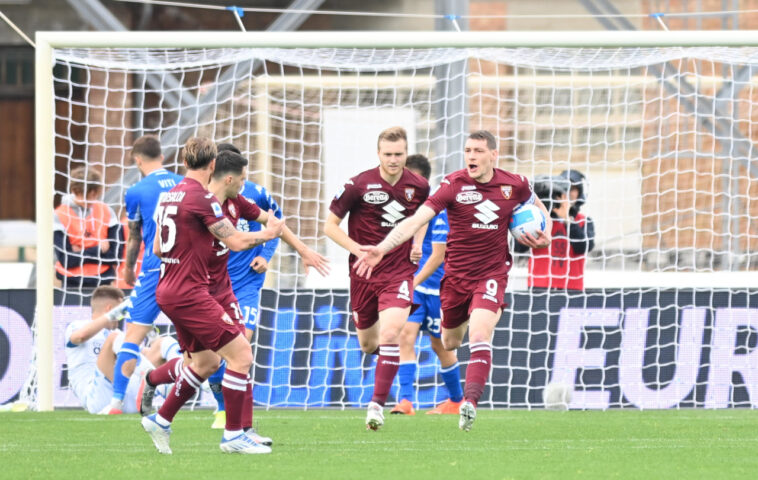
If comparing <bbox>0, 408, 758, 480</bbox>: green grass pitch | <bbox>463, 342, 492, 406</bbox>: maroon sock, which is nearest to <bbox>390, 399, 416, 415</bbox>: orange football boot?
<bbox>0, 408, 758, 480</bbox>: green grass pitch

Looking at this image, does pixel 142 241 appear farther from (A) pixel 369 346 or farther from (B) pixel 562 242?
(B) pixel 562 242

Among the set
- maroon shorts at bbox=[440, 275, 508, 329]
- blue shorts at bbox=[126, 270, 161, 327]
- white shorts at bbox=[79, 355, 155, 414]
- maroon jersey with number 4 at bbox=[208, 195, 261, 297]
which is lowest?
white shorts at bbox=[79, 355, 155, 414]

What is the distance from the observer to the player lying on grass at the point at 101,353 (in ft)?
37.3

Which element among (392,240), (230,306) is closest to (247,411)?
(230,306)

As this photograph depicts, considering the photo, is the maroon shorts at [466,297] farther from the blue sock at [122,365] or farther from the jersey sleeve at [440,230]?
the blue sock at [122,365]

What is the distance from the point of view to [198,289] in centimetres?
767

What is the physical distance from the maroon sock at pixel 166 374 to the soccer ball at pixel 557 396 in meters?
4.55

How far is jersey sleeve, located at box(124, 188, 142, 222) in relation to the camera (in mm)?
10625

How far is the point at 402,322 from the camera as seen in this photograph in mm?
9570

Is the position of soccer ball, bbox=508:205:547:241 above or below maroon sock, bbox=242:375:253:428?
above

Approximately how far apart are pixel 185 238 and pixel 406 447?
1907 mm

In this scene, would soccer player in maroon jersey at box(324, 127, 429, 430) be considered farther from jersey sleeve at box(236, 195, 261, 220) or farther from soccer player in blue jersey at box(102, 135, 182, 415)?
soccer player in blue jersey at box(102, 135, 182, 415)

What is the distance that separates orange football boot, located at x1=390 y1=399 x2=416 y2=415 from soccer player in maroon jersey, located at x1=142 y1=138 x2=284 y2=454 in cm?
335

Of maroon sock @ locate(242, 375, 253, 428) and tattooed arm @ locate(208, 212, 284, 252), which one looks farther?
maroon sock @ locate(242, 375, 253, 428)
